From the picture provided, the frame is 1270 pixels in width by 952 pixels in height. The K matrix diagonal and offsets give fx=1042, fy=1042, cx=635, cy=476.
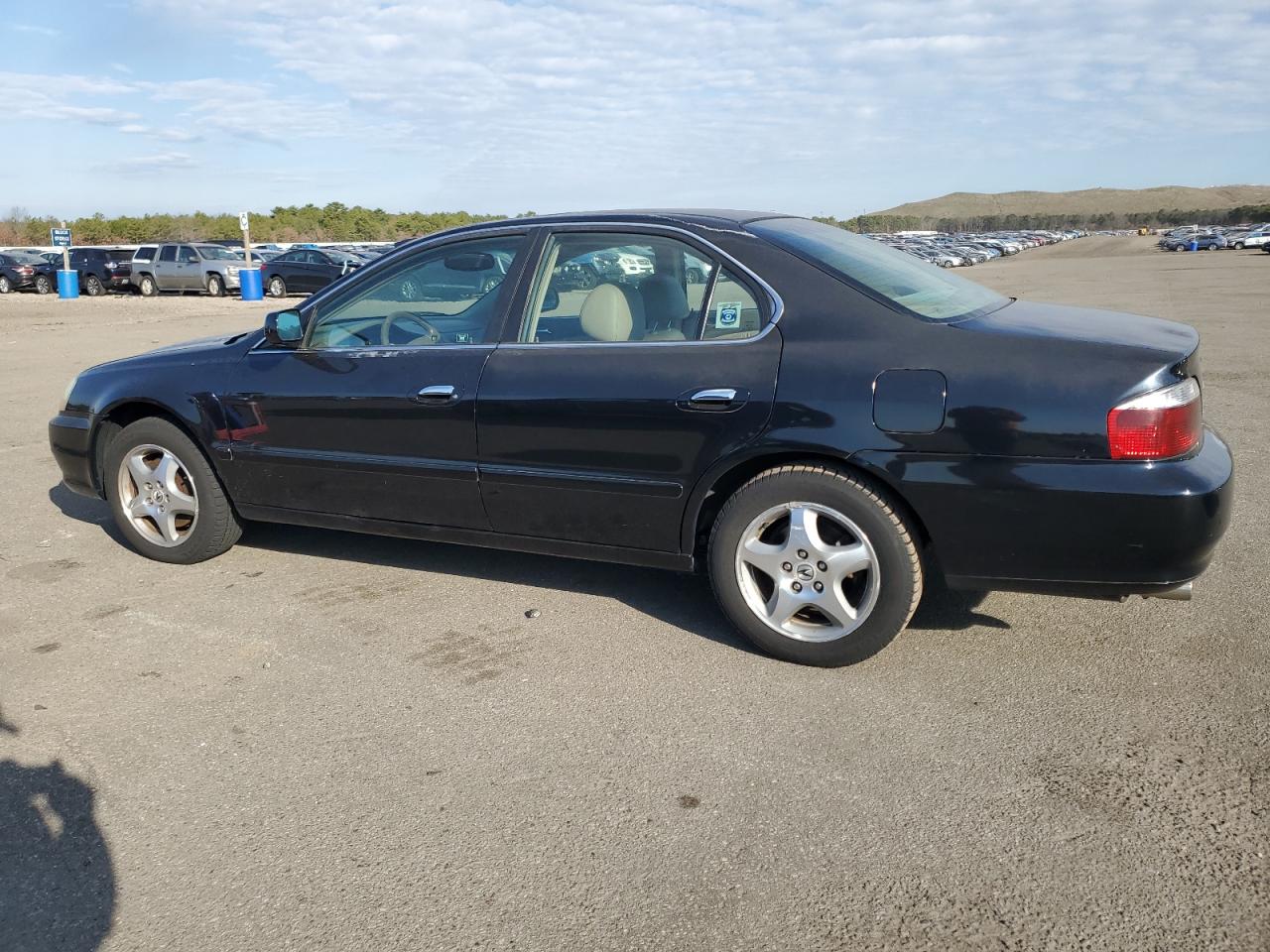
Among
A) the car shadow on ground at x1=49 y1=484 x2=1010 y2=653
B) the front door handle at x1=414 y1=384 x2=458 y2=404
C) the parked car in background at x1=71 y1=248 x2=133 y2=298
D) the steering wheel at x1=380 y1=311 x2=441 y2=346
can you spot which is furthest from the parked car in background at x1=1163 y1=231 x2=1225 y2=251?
the front door handle at x1=414 y1=384 x2=458 y2=404

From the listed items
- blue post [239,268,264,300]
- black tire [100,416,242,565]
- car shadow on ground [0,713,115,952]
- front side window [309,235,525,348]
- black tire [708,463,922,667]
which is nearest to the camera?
car shadow on ground [0,713,115,952]

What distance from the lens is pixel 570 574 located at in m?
4.96

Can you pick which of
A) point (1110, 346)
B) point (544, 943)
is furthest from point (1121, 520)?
point (544, 943)

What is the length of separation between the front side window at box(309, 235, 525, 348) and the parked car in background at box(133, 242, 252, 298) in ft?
91.5

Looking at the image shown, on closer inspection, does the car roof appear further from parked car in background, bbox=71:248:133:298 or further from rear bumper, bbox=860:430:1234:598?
parked car in background, bbox=71:248:133:298

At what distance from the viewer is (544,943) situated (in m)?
2.40

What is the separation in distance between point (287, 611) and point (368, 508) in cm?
56

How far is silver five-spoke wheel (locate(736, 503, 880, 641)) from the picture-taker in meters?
3.69

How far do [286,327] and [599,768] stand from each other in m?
2.63

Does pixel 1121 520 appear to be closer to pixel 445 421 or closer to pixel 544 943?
pixel 544 943

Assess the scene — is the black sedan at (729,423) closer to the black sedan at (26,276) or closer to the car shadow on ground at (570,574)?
the car shadow on ground at (570,574)

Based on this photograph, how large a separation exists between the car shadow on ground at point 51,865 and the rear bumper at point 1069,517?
2622mm

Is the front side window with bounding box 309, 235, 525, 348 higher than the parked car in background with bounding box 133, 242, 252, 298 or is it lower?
lower

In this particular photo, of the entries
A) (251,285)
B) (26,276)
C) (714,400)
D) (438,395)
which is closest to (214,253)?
(251,285)
